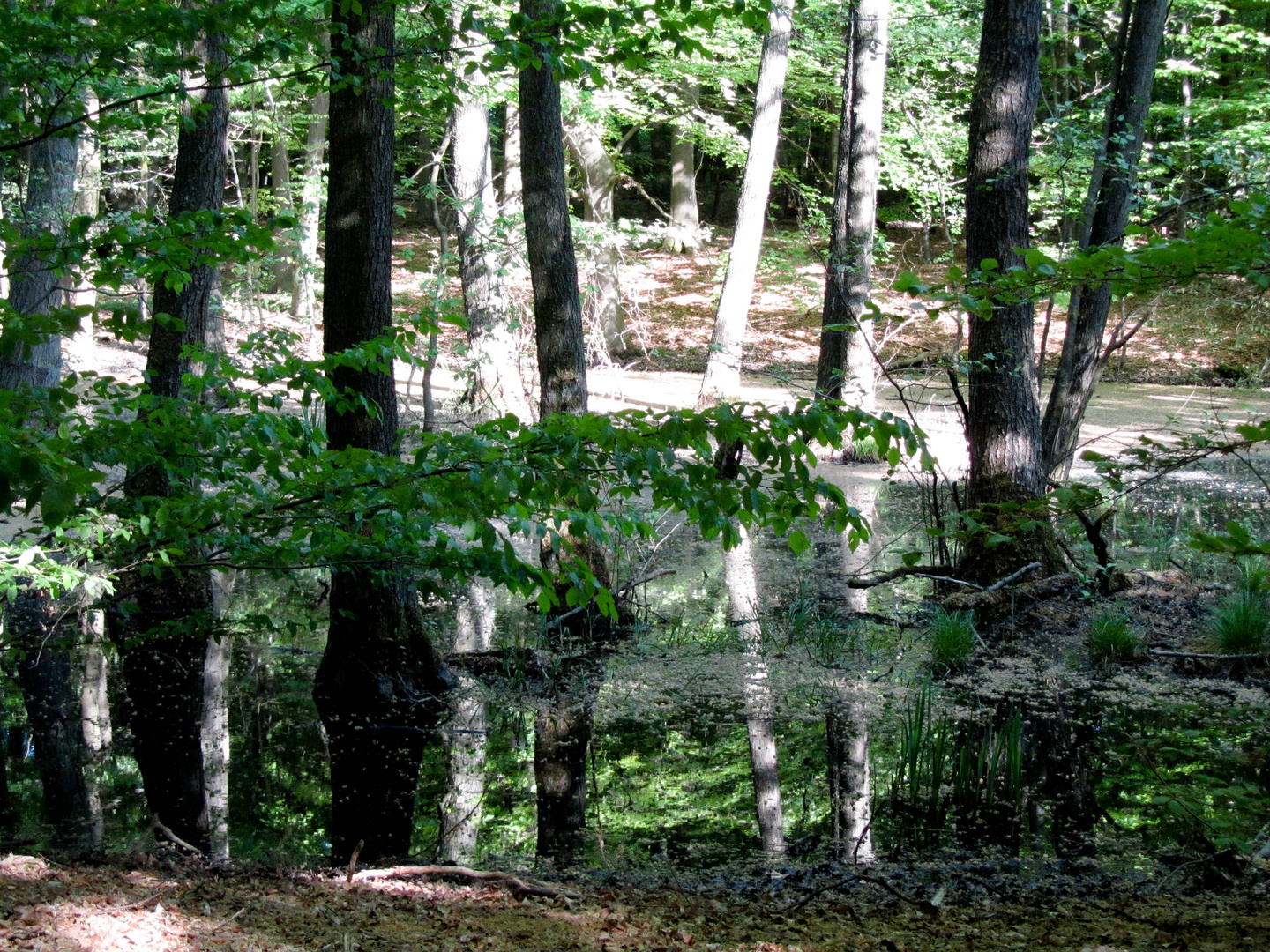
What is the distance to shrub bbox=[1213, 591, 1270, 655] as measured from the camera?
6508mm

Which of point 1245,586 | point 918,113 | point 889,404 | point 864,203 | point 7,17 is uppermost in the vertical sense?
point 918,113

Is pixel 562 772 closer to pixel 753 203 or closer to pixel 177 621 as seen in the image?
pixel 177 621

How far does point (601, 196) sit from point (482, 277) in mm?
9732

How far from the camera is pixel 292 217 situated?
11.3 feet

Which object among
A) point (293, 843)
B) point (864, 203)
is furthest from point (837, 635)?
point (864, 203)

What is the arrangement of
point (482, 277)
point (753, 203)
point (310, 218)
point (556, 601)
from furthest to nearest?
point (310, 218), point (753, 203), point (482, 277), point (556, 601)

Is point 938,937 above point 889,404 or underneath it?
underneath

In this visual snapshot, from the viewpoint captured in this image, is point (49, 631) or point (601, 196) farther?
point (601, 196)

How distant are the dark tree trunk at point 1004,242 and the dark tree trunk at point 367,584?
13.1 feet

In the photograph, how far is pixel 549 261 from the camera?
7.84 meters

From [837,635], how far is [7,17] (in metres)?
5.79

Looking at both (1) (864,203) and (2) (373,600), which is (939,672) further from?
(1) (864,203)

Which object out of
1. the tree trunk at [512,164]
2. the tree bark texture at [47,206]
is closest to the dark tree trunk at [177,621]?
the tree bark texture at [47,206]

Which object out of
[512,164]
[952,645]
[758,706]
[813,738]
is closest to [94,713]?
[758,706]
